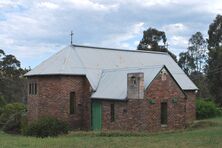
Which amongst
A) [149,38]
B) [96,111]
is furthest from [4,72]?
[96,111]

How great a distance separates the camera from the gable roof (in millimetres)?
39338

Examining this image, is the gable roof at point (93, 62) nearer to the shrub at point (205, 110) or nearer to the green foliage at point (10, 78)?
the shrub at point (205, 110)

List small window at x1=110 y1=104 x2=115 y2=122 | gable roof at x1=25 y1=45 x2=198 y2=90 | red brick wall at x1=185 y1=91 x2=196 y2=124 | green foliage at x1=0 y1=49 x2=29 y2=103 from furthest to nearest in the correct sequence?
green foliage at x1=0 y1=49 x2=29 y2=103 < red brick wall at x1=185 y1=91 x2=196 y2=124 < gable roof at x1=25 y1=45 x2=198 y2=90 < small window at x1=110 y1=104 x2=115 y2=122

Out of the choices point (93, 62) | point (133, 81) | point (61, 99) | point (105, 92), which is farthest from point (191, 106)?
point (61, 99)

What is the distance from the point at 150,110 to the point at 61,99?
8.40m

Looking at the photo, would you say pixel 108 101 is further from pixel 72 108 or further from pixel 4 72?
pixel 4 72

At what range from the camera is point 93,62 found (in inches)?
1631

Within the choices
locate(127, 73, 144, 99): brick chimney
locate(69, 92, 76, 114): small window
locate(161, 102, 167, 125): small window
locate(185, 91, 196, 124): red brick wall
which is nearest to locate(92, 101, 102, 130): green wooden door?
locate(69, 92, 76, 114): small window

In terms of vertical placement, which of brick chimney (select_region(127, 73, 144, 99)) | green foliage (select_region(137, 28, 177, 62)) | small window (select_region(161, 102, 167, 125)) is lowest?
small window (select_region(161, 102, 167, 125))

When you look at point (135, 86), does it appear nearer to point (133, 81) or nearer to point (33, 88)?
point (133, 81)

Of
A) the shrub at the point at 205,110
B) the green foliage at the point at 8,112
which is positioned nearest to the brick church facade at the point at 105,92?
the shrub at the point at 205,110

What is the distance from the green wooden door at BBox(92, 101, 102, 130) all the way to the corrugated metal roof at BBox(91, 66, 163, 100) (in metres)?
0.71

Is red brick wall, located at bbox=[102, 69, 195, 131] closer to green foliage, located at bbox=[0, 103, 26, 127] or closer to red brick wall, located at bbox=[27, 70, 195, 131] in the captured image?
red brick wall, located at bbox=[27, 70, 195, 131]

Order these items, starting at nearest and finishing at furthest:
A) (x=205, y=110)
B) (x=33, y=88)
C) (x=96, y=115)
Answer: (x=96, y=115), (x=33, y=88), (x=205, y=110)
